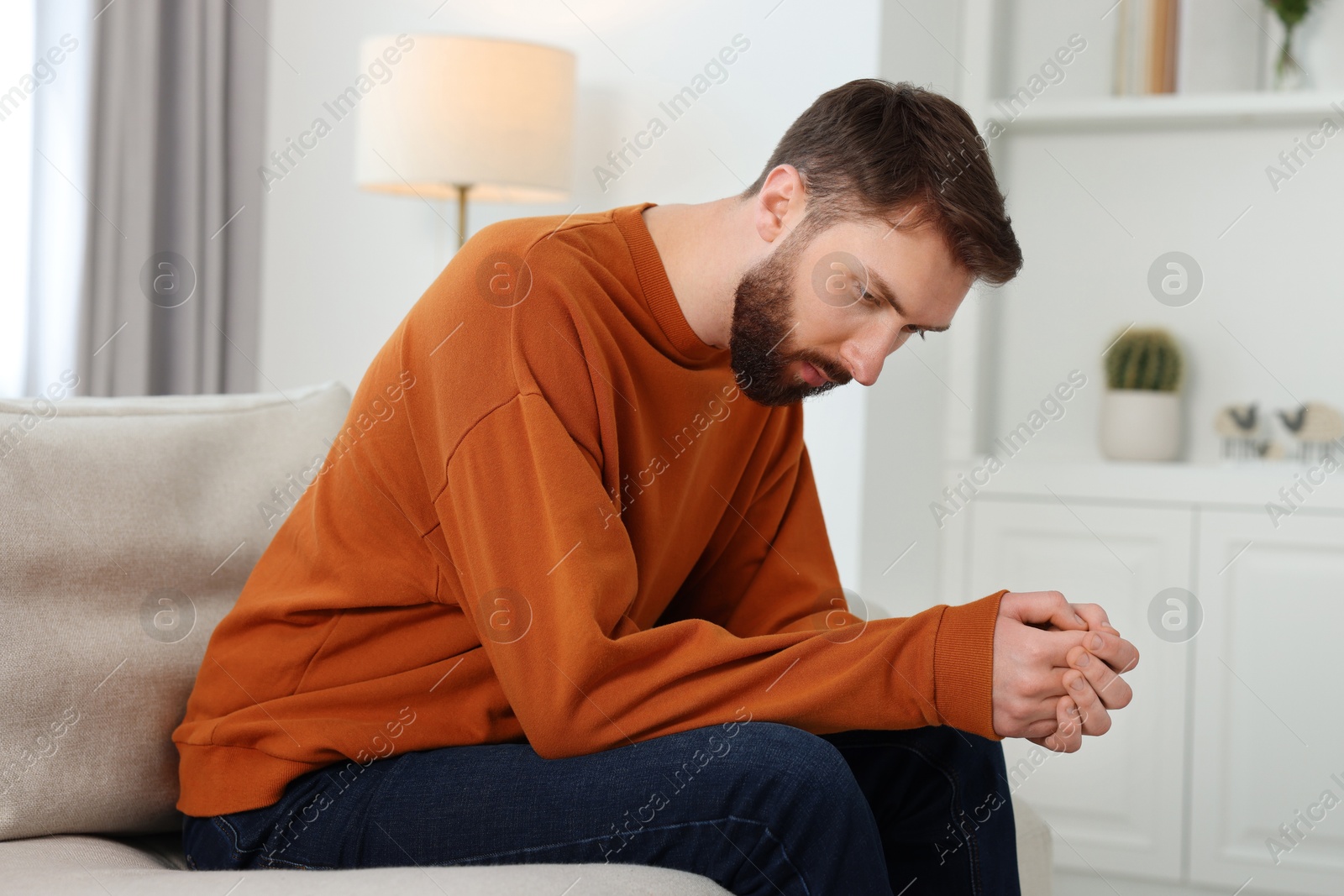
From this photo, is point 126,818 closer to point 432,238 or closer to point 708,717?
point 708,717

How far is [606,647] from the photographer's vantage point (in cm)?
90

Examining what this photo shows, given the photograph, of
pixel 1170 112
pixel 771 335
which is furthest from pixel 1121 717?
pixel 771 335

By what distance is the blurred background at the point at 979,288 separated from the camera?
2084 mm

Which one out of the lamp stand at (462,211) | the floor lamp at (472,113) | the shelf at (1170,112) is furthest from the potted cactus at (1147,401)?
the lamp stand at (462,211)

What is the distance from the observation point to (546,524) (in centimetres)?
92

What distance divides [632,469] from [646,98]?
1285 millimetres

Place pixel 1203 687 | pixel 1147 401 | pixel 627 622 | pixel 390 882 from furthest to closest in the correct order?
pixel 1147 401 < pixel 1203 687 < pixel 627 622 < pixel 390 882

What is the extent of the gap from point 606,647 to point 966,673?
269mm

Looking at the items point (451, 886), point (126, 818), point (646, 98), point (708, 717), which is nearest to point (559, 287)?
point (708, 717)

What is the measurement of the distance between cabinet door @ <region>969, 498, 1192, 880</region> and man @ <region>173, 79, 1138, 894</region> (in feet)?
3.81

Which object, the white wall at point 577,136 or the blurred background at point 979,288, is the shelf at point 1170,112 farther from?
the white wall at point 577,136

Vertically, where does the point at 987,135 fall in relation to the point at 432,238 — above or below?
above

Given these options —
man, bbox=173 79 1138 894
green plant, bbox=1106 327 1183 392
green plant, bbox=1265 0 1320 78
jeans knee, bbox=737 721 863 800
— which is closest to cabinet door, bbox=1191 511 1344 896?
green plant, bbox=1106 327 1183 392

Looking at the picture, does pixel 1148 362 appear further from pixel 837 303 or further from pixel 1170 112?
pixel 837 303
